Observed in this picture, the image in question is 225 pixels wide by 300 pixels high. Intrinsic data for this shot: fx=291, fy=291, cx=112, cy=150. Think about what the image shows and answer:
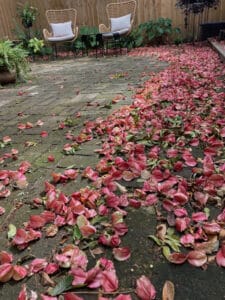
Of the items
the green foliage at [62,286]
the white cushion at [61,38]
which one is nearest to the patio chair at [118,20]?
the white cushion at [61,38]

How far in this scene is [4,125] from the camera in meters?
2.56

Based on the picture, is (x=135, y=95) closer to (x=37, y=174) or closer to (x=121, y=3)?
(x=37, y=174)

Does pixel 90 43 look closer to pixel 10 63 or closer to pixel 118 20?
pixel 118 20

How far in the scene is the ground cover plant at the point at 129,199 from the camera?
3.10 ft

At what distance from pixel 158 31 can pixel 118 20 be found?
3.27ft

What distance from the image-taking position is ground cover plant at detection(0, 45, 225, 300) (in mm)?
944

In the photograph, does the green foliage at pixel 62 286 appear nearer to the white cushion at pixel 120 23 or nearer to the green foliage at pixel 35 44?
the white cushion at pixel 120 23

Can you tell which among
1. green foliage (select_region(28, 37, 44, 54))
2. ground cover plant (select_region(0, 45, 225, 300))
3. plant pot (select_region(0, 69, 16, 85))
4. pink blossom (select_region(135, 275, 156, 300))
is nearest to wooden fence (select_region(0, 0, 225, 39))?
green foliage (select_region(28, 37, 44, 54))

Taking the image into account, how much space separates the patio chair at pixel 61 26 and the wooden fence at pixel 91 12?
23cm

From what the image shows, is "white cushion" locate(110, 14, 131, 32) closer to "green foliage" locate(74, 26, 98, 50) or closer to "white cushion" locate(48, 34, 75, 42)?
"green foliage" locate(74, 26, 98, 50)

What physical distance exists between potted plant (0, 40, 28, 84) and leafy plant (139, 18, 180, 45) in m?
3.86

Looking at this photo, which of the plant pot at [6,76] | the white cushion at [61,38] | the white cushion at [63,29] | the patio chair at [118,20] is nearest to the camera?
the plant pot at [6,76]

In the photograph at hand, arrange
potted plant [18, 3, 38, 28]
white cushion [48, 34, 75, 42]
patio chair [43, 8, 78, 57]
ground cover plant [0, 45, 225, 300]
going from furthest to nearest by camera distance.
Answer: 1. potted plant [18, 3, 38, 28]
2. patio chair [43, 8, 78, 57]
3. white cushion [48, 34, 75, 42]
4. ground cover plant [0, 45, 225, 300]

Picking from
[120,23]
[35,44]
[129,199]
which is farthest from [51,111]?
[35,44]
